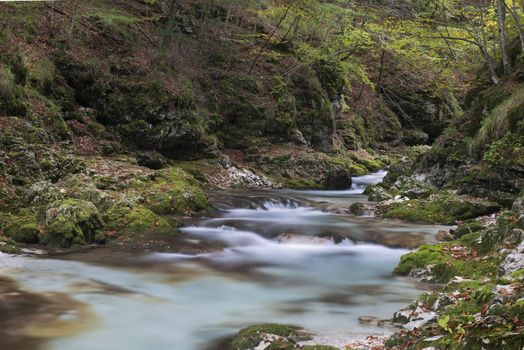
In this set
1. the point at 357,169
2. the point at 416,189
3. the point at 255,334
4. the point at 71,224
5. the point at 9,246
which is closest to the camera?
the point at 255,334

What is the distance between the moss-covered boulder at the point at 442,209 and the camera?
11367 mm

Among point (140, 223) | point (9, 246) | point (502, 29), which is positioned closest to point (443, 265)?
point (140, 223)

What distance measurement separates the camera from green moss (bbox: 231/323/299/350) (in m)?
4.57

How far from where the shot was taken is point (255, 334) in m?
4.69

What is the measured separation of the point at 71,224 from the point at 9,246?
1.14 meters

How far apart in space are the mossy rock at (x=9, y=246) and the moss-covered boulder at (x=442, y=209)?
27.9 feet

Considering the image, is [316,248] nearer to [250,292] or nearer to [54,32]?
[250,292]

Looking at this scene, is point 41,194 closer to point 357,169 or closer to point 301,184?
point 301,184

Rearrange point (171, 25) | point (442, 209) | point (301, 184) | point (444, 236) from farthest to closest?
point (301, 184) < point (171, 25) < point (442, 209) < point (444, 236)

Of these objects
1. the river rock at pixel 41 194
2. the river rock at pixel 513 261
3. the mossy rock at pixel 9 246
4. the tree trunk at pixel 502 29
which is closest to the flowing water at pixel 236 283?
the mossy rock at pixel 9 246

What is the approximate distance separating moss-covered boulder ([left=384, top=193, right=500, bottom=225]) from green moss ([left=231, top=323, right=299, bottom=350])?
7745 millimetres

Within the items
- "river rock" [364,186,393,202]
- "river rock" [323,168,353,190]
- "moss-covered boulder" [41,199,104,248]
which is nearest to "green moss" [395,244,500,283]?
"moss-covered boulder" [41,199,104,248]

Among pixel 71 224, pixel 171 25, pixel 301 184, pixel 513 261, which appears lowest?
pixel 301 184

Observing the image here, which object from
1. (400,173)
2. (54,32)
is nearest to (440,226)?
(400,173)
